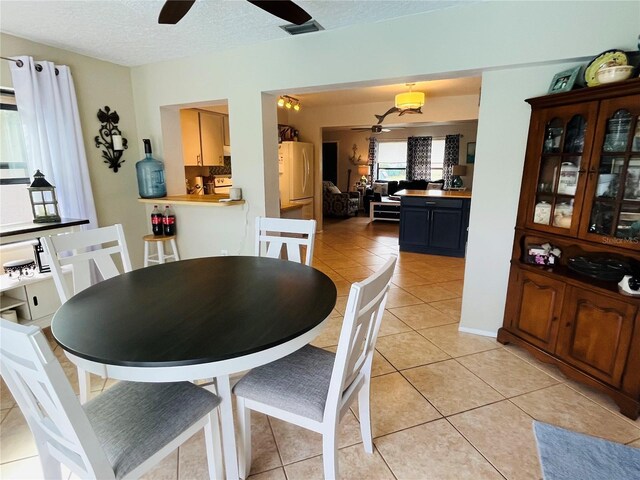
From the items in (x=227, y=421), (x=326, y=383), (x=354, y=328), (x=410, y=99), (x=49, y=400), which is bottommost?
(x=227, y=421)

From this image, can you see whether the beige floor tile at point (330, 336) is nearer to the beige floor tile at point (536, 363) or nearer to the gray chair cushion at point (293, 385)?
the gray chair cushion at point (293, 385)

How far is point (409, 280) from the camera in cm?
403

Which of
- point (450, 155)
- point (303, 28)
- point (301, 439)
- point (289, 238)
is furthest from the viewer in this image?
point (450, 155)

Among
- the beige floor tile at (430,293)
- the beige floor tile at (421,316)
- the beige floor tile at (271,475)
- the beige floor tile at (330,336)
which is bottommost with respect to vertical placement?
the beige floor tile at (271,475)

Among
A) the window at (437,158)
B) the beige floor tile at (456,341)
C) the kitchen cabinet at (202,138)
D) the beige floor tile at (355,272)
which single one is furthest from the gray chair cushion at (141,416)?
the window at (437,158)

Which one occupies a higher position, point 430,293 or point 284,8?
point 284,8

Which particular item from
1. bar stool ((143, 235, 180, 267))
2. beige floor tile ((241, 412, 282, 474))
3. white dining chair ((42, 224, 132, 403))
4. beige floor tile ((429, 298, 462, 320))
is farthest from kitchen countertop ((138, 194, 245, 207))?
beige floor tile ((429, 298, 462, 320))

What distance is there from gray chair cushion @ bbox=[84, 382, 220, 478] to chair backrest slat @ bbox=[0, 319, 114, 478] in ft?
0.24

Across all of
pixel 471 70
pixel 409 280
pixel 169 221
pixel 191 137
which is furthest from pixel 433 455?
pixel 191 137

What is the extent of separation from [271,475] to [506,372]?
1.65 meters

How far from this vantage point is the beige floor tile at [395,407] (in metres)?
1.80

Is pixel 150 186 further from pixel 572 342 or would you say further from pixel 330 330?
pixel 572 342

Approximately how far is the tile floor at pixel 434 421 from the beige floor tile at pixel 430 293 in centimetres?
61

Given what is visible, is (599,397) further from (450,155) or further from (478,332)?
(450,155)
